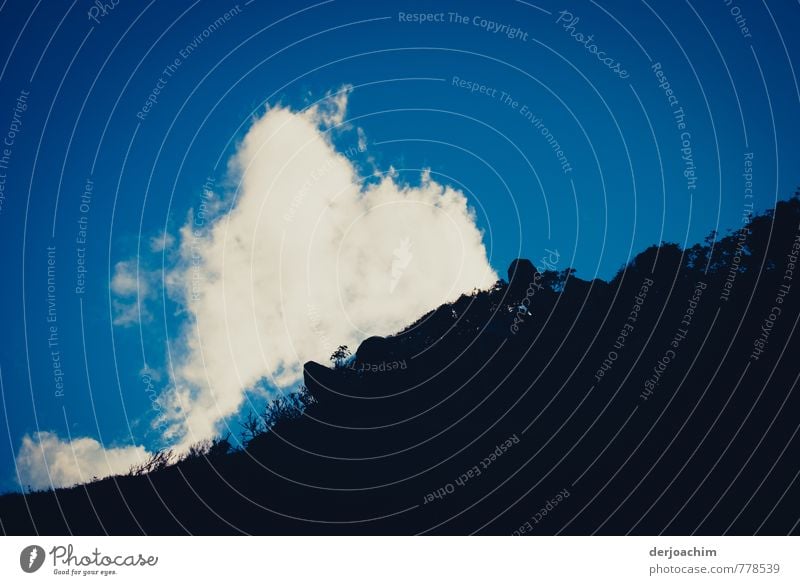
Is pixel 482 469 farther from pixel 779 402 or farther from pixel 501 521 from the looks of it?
pixel 779 402

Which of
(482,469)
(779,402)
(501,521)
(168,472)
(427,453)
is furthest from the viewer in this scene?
(168,472)

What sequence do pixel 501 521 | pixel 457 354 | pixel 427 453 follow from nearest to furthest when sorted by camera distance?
pixel 501 521 < pixel 427 453 < pixel 457 354
